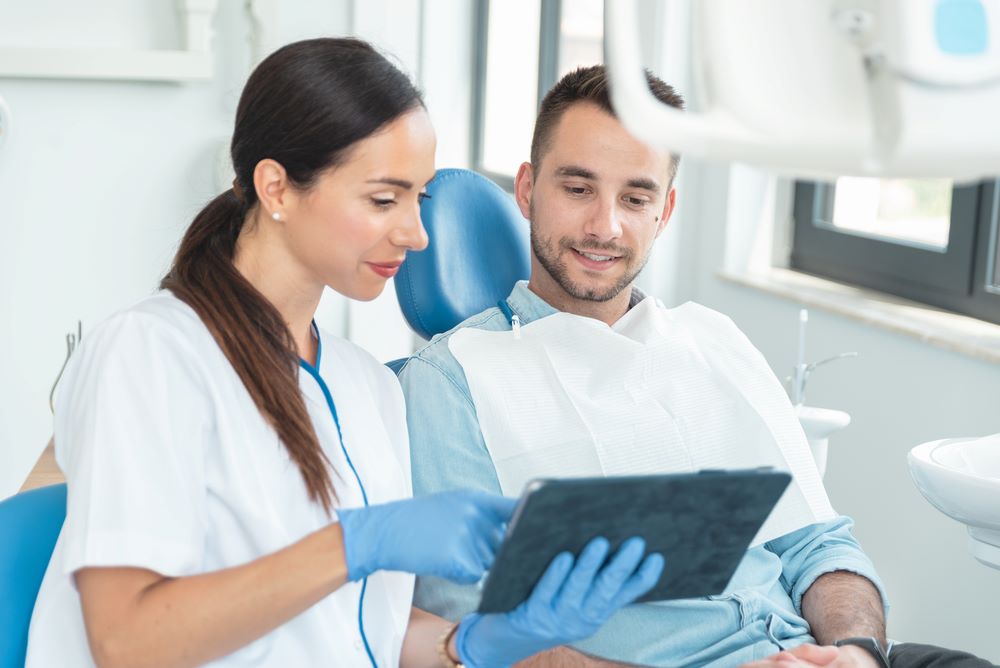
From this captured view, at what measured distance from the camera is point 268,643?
1143mm

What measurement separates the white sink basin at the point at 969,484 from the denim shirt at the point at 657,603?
175mm

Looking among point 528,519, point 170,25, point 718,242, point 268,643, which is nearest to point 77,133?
point 170,25

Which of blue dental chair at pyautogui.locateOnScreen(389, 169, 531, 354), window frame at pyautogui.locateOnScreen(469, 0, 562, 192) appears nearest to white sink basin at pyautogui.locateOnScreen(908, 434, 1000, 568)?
blue dental chair at pyautogui.locateOnScreen(389, 169, 531, 354)

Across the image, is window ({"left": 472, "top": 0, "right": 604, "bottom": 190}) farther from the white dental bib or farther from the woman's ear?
the woman's ear

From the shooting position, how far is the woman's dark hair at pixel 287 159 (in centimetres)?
118

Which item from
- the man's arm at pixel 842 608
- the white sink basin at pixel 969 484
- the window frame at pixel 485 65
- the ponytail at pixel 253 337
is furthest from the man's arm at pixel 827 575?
the window frame at pixel 485 65

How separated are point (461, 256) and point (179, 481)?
2.80ft

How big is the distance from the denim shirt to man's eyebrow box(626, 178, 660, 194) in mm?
338

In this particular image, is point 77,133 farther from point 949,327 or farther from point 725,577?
point 725,577

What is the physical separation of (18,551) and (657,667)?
0.74 meters

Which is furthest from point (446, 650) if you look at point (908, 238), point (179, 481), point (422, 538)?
point (908, 238)

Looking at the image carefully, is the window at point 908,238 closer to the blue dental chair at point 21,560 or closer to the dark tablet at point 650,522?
the dark tablet at point 650,522

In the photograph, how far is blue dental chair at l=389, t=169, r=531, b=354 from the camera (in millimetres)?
1813

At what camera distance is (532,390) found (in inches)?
61.8
